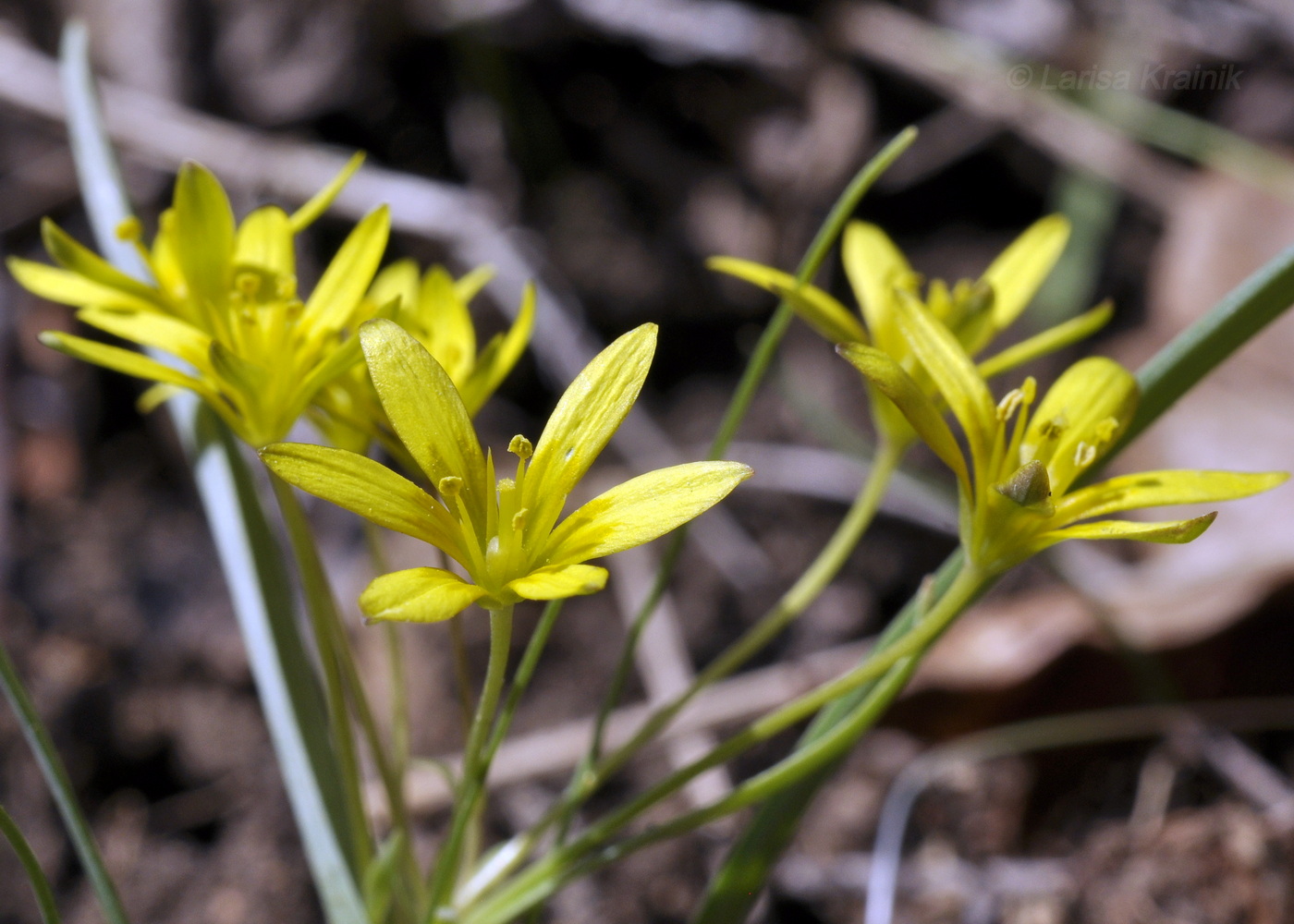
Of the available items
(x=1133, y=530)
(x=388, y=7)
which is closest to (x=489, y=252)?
(x=388, y=7)

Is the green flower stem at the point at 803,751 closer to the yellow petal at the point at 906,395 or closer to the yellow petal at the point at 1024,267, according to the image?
the yellow petal at the point at 906,395

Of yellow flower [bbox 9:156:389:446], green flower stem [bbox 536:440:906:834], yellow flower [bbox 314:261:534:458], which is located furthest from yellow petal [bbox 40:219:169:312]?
green flower stem [bbox 536:440:906:834]

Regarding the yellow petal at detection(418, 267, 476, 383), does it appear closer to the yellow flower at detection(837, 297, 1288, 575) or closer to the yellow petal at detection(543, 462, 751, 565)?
the yellow petal at detection(543, 462, 751, 565)

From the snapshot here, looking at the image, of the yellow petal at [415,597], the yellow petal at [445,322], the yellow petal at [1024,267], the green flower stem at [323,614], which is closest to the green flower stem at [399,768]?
the green flower stem at [323,614]

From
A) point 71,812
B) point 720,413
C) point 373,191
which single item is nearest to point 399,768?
point 71,812

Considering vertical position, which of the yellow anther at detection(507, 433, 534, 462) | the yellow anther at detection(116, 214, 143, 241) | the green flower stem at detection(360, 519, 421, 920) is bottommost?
the green flower stem at detection(360, 519, 421, 920)

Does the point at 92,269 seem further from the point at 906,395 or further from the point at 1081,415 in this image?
the point at 1081,415

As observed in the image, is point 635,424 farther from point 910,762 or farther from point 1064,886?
point 1064,886
